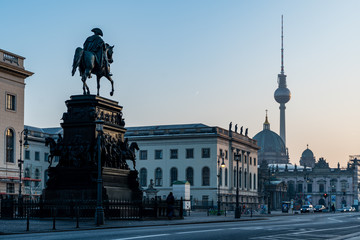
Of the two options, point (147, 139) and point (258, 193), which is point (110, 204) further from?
point (258, 193)

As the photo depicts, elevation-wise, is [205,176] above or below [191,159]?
below

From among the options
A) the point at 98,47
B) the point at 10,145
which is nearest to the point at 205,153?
the point at 10,145

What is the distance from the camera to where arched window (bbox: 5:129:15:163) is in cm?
6981

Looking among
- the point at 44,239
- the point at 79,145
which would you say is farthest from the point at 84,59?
the point at 44,239

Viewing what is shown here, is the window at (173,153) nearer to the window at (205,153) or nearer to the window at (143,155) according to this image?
the window at (205,153)

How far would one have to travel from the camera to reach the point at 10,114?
70438 mm

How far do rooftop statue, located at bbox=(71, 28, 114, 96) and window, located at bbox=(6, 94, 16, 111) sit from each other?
2683 cm

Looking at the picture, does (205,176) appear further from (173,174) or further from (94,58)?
(94,58)

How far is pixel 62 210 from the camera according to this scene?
41.2 metres

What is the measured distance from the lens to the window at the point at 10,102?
→ 70188 millimetres

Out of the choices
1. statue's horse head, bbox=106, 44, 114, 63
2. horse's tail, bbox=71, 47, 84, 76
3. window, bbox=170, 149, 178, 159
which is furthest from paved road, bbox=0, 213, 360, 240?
window, bbox=170, 149, 178, 159

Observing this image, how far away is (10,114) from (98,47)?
28.4 metres

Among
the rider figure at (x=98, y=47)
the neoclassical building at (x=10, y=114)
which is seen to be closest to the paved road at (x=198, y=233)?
the rider figure at (x=98, y=47)

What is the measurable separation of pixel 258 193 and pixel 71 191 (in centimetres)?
10898
